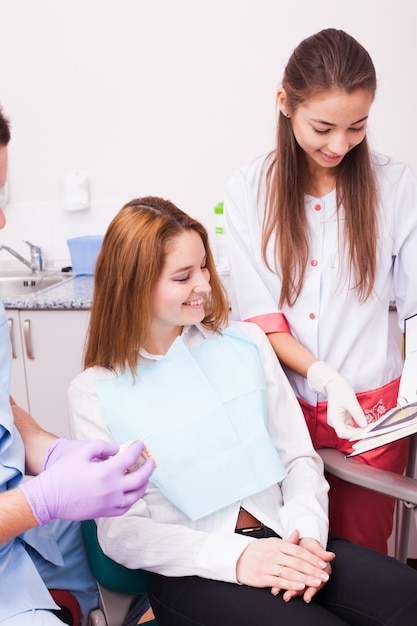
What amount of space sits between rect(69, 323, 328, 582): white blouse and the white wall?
125cm

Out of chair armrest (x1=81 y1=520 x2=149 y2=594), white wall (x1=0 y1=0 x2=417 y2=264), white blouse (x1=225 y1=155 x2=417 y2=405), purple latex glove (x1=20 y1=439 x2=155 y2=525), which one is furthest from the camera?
white wall (x1=0 y1=0 x2=417 y2=264)

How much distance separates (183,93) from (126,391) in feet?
5.02

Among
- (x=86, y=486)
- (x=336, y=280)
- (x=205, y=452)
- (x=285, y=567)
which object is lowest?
(x=285, y=567)

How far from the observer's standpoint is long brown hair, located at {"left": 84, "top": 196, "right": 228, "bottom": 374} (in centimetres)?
146

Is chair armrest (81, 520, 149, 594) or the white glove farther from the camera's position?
the white glove

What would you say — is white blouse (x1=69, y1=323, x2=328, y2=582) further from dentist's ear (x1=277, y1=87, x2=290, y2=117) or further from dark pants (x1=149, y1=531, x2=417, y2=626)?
dentist's ear (x1=277, y1=87, x2=290, y2=117)

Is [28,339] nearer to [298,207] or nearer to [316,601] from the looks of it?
[298,207]

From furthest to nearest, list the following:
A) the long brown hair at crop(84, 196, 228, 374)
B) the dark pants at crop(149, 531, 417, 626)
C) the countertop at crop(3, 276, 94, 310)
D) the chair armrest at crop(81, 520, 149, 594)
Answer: the countertop at crop(3, 276, 94, 310) → the long brown hair at crop(84, 196, 228, 374) → the chair armrest at crop(81, 520, 149, 594) → the dark pants at crop(149, 531, 417, 626)

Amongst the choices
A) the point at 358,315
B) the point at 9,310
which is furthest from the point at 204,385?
the point at 9,310

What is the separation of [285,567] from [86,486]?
42 centimetres

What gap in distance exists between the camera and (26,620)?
1086 millimetres

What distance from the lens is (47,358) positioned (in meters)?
2.39

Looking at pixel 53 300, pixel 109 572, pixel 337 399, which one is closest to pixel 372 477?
pixel 337 399

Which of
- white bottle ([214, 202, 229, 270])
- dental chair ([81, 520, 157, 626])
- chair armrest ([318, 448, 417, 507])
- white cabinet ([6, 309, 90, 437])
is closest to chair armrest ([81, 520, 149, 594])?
dental chair ([81, 520, 157, 626])
